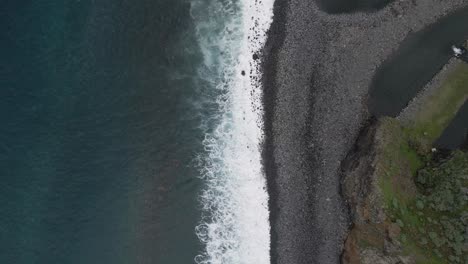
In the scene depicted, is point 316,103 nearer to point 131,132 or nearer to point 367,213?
point 367,213

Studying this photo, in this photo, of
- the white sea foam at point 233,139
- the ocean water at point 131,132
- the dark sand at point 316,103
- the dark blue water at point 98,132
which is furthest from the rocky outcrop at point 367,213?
the dark blue water at point 98,132

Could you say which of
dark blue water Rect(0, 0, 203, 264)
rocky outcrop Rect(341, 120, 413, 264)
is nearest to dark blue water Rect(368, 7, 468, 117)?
rocky outcrop Rect(341, 120, 413, 264)

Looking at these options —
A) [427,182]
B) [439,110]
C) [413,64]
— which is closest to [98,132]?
[427,182]

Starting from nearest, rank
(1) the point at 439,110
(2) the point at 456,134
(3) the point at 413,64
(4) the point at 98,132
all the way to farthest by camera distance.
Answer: (2) the point at 456,134 → (1) the point at 439,110 → (4) the point at 98,132 → (3) the point at 413,64

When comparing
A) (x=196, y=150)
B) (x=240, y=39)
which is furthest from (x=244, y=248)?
(x=240, y=39)

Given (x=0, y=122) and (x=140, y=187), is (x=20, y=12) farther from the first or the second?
(x=140, y=187)

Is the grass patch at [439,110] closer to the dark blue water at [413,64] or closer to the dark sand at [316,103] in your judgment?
the dark blue water at [413,64]
